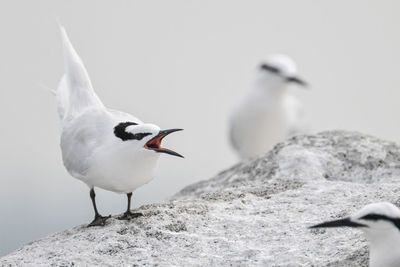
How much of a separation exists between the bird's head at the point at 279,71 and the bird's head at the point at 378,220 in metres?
8.47

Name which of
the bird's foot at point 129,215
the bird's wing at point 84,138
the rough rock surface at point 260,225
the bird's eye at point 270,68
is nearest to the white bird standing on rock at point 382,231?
the rough rock surface at point 260,225

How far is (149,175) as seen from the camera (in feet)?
18.7

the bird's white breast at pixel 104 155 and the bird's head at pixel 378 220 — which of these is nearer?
the bird's head at pixel 378 220

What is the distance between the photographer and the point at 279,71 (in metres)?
13.2

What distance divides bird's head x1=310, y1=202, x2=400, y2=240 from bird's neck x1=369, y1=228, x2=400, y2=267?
0.02m

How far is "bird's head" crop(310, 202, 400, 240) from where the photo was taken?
15.0ft

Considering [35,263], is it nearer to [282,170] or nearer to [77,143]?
[77,143]

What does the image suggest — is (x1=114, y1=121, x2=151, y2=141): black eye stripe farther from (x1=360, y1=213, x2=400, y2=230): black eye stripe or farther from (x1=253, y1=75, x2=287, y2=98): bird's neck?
(x1=253, y1=75, x2=287, y2=98): bird's neck

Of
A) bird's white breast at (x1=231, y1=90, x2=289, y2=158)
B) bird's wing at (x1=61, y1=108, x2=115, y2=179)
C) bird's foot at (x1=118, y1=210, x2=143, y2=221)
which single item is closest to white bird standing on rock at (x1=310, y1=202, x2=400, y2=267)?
bird's foot at (x1=118, y1=210, x2=143, y2=221)

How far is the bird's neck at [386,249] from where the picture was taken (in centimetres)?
458

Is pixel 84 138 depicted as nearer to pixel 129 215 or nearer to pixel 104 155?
pixel 104 155

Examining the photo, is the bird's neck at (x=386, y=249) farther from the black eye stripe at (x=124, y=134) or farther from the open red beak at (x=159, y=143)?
the black eye stripe at (x=124, y=134)

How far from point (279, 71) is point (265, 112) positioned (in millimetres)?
770

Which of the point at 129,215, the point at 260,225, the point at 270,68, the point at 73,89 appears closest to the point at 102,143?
the point at 129,215
